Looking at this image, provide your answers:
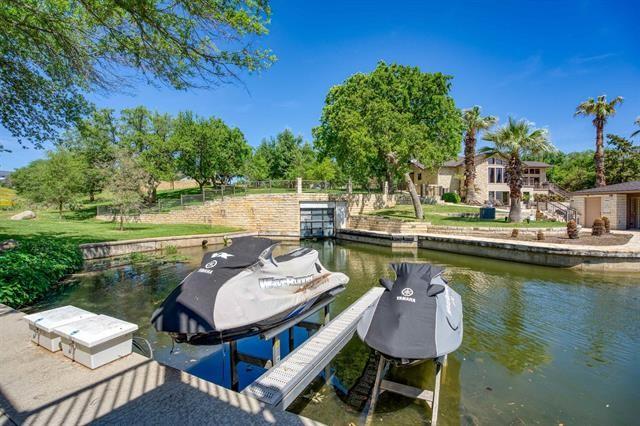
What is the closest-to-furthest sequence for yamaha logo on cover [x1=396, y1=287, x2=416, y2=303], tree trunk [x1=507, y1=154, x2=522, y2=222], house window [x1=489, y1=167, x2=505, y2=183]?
yamaha logo on cover [x1=396, y1=287, x2=416, y2=303]
tree trunk [x1=507, y1=154, x2=522, y2=222]
house window [x1=489, y1=167, x2=505, y2=183]

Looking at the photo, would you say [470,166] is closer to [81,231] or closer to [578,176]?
Answer: [578,176]

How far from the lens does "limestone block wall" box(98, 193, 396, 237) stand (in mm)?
24031

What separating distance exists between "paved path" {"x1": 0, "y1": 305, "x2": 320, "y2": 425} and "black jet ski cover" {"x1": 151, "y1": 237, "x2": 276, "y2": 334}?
639 mm

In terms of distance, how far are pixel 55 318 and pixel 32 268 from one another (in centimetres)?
691

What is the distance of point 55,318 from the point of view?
355 cm

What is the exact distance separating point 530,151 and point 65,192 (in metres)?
34.0

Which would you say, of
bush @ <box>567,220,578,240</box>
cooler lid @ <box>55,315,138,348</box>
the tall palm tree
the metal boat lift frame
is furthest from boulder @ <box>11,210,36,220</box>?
the tall palm tree

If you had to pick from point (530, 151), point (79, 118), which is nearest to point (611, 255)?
point (530, 151)

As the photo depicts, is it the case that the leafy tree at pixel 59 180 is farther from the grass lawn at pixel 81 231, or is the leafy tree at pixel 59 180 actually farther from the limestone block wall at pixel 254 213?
the limestone block wall at pixel 254 213

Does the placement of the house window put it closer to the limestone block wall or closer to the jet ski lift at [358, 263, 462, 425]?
the limestone block wall

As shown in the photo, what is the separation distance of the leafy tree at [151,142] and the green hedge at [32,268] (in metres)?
17.6

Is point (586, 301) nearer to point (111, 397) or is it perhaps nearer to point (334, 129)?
point (111, 397)

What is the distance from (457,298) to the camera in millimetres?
5320

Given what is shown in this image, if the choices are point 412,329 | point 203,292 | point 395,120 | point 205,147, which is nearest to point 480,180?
point 395,120
